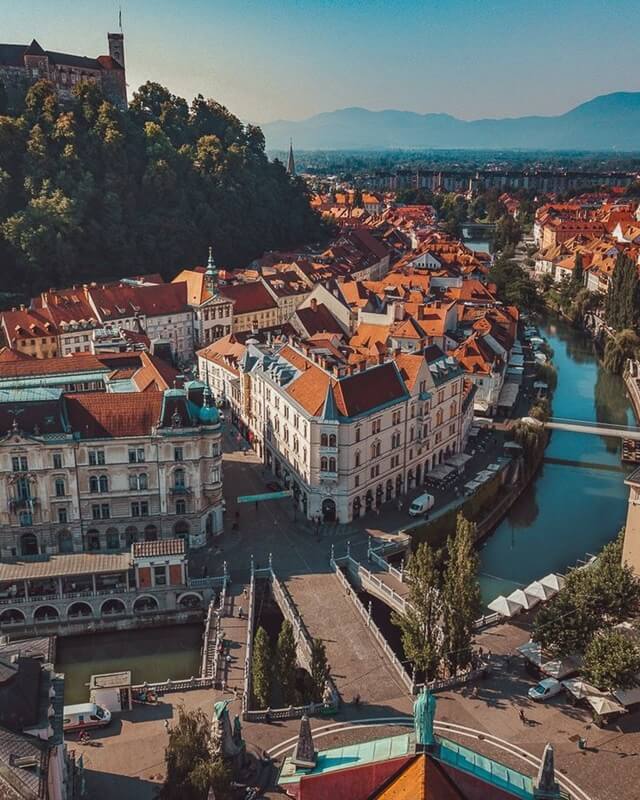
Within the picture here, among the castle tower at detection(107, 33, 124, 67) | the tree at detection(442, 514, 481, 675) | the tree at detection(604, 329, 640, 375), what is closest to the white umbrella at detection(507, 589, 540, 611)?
the tree at detection(442, 514, 481, 675)

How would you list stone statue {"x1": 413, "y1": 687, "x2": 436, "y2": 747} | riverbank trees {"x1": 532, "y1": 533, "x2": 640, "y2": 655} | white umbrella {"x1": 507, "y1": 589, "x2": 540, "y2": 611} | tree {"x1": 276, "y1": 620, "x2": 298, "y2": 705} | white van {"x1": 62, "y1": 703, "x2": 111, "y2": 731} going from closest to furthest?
stone statue {"x1": 413, "y1": 687, "x2": 436, "y2": 747} → white van {"x1": 62, "y1": 703, "x2": 111, "y2": 731} → tree {"x1": 276, "y1": 620, "x2": 298, "y2": 705} → riverbank trees {"x1": 532, "y1": 533, "x2": 640, "y2": 655} → white umbrella {"x1": 507, "y1": 589, "x2": 540, "y2": 611}

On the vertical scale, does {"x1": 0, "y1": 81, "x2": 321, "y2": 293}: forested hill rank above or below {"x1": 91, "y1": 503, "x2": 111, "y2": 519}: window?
above

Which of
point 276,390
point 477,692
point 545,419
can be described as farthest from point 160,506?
point 545,419

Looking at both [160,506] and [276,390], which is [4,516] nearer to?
[160,506]

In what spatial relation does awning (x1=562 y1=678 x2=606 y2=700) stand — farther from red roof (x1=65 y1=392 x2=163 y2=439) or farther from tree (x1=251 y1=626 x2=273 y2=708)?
red roof (x1=65 y1=392 x2=163 y2=439)

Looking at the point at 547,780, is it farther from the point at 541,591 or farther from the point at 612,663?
the point at 541,591

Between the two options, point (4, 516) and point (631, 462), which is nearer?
point (4, 516)

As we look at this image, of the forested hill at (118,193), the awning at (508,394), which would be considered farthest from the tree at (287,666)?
the forested hill at (118,193)
